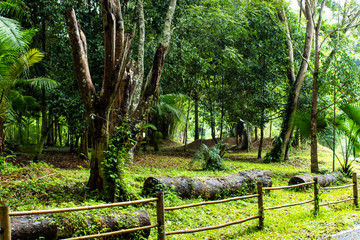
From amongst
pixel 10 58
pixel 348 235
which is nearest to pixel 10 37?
pixel 10 58

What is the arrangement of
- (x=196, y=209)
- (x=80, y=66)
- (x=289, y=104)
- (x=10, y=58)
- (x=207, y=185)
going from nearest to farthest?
1. (x=80, y=66)
2. (x=196, y=209)
3. (x=10, y=58)
4. (x=207, y=185)
5. (x=289, y=104)

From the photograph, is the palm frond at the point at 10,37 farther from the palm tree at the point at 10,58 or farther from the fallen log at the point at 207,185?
the fallen log at the point at 207,185

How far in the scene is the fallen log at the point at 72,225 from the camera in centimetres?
406

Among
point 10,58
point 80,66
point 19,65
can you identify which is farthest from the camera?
point 10,58

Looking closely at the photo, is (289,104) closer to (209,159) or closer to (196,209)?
(209,159)

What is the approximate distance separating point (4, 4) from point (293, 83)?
13.1 m

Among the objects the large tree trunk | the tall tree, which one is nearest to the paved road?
the tall tree

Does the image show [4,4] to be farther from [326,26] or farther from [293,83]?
[326,26]

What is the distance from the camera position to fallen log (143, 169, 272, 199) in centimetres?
731

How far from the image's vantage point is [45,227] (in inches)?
165

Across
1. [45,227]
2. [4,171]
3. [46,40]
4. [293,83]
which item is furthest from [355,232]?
[46,40]

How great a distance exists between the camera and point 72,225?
4375mm

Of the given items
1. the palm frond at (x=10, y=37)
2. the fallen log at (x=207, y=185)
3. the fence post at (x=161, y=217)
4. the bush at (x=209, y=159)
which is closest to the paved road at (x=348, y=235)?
the fallen log at (x=207, y=185)

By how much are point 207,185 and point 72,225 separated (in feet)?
14.1
